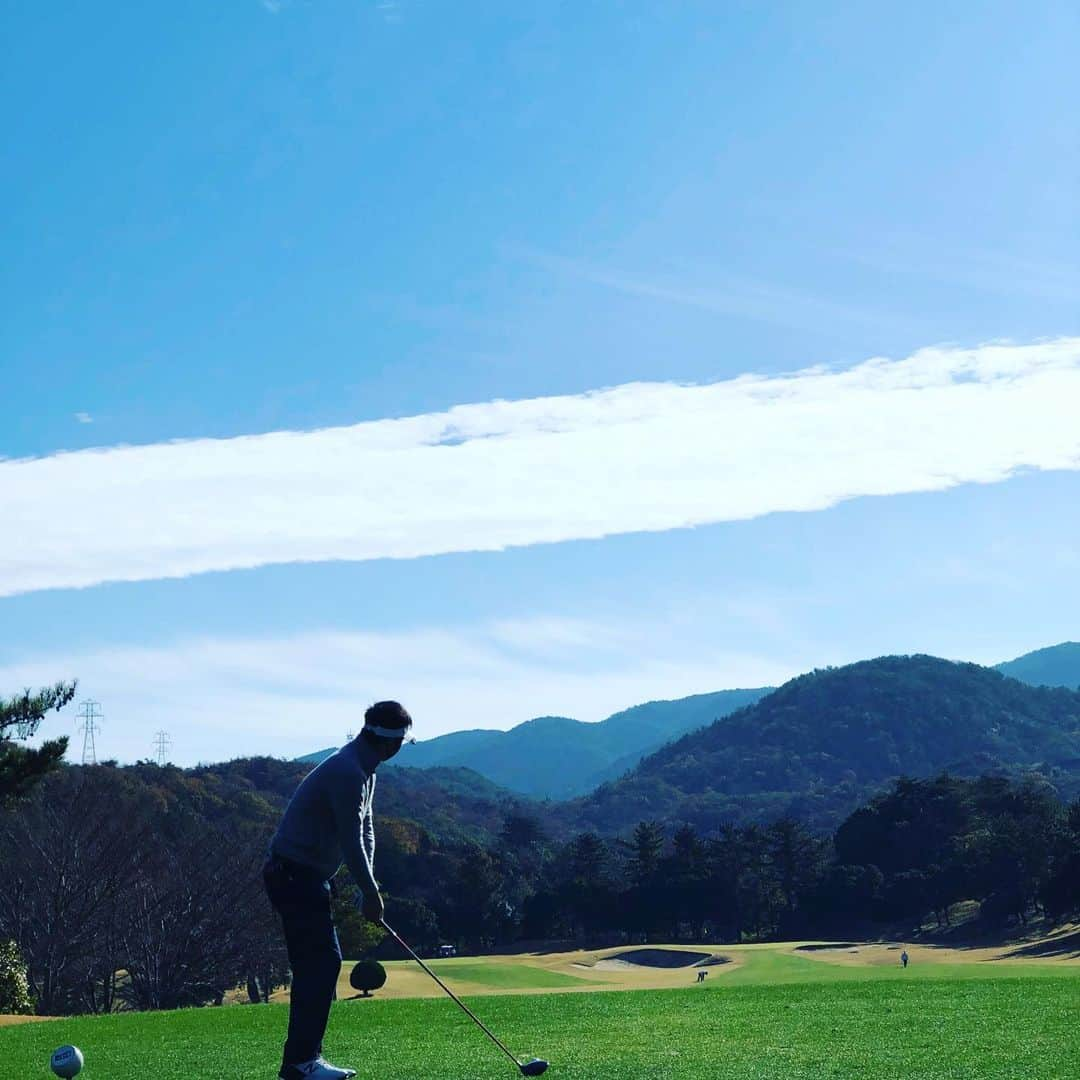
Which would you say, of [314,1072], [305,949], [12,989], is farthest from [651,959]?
[305,949]

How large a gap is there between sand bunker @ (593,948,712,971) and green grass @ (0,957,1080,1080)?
4842cm

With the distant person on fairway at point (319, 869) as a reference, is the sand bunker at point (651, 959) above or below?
below

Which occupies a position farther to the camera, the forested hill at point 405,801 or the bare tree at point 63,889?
the forested hill at point 405,801

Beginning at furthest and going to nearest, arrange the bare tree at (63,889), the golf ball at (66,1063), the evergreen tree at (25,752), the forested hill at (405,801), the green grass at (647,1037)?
the forested hill at (405,801) < the bare tree at (63,889) < the evergreen tree at (25,752) < the green grass at (647,1037) < the golf ball at (66,1063)

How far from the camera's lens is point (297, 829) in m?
6.73

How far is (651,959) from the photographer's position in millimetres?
64938

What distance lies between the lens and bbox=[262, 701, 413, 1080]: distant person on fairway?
6.62m

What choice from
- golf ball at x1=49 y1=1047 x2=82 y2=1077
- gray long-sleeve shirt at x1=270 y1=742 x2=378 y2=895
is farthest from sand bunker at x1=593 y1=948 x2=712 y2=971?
gray long-sleeve shirt at x1=270 y1=742 x2=378 y2=895

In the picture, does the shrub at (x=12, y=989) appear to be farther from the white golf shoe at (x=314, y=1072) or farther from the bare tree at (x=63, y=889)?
the white golf shoe at (x=314, y=1072)

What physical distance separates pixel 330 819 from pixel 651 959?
61.7 m

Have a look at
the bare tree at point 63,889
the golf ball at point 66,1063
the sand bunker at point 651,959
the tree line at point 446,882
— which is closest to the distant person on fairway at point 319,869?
the golf ball at point 66,1063

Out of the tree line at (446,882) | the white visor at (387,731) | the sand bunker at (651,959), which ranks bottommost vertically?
the sand bunker at (651,959)

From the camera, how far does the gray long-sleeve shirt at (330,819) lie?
262 inches

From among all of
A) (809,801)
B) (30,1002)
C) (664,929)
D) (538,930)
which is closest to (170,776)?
(538,930)
